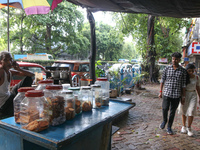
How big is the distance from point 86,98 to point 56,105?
25.5 inches

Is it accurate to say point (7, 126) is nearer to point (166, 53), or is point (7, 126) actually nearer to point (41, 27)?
point (166, 53)

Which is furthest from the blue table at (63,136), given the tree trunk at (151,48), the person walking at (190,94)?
the tree trunk at (151,48)

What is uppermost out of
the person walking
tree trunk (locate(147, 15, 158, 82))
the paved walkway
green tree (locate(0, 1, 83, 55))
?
green tree (locate(0, 1, 83, 55))

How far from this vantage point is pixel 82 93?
84.6 inches

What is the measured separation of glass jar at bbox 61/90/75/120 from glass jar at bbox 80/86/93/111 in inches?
11.9

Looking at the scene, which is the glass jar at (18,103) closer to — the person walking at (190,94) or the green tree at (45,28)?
the person walking at (190,94)

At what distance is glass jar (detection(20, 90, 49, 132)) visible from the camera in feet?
4.63

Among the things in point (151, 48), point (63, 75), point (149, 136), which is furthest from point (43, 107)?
point (151, 48)

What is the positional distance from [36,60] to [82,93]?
19.0 meters

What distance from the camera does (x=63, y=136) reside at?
1.36 metres

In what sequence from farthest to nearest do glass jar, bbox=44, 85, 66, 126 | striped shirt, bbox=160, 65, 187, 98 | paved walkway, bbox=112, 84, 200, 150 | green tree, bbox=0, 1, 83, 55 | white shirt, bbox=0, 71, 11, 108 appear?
green tree, bbox=0, 1, 83, 55
striped shirt, bbox=160, 65, 187, 98
paved walkway, bbox=112, 84, 200, 150
white shirt, bbox=0, 71, 11, 108
glass jar, bbox=44, 85, 66, 126

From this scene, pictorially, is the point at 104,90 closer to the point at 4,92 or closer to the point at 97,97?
the point at 97,97

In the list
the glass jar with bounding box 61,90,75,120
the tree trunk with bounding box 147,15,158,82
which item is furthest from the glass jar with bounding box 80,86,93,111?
the tree trunk with bounding box 147,15,158,82

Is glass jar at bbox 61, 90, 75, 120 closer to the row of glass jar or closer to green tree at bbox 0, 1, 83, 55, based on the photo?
the row of glass jar
